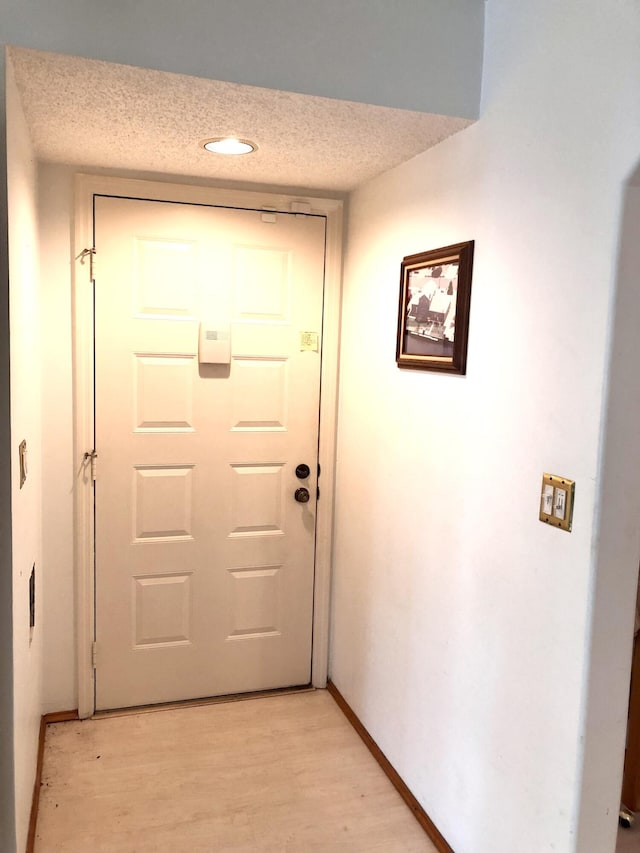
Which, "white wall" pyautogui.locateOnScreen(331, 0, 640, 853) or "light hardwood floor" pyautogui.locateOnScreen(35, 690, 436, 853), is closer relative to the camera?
"white wall" pyautogui.locateOnScreen(331, 0, 640, 853)

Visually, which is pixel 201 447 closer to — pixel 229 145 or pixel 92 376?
pixel 92 376

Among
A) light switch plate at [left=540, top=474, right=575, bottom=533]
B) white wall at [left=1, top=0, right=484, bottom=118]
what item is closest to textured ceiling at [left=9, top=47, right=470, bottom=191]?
white wall at [left=1, top=0, right=484, bottom=118]

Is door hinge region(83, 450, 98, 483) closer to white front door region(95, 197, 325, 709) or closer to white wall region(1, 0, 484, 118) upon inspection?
white front door region(95, 197, 325, 709)

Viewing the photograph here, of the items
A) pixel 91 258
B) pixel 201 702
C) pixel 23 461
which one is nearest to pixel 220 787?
pixel 201 702

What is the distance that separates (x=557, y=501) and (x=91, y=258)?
191cm

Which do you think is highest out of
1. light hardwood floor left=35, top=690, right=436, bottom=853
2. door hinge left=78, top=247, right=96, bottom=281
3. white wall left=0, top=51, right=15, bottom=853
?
door hinge left=78, top=247, right=96, bottom=281

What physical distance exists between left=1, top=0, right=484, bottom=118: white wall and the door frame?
989 mm

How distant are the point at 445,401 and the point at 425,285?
394 mm

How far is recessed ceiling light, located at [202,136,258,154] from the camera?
209 centimetres

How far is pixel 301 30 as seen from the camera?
1.68 m

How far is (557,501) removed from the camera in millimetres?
1519

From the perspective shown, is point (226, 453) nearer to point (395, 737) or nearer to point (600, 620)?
point (395, 737)

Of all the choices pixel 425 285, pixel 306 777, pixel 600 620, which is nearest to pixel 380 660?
pixel 306 777

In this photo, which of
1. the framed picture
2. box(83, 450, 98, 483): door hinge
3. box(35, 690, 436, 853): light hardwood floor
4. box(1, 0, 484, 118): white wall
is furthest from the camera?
box(83, 450, 98, 483): door hinge
